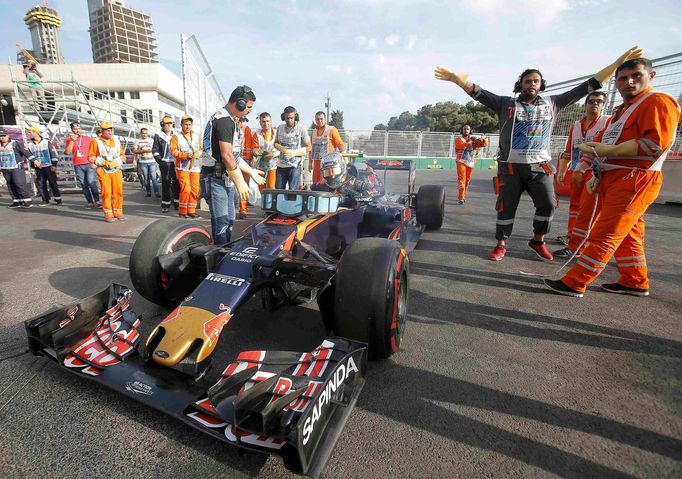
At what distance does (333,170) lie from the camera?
4.13 metres

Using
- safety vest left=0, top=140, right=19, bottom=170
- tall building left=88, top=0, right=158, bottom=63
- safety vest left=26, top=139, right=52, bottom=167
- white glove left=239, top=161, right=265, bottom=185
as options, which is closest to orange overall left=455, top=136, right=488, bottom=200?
white glove left=239, top=161, right=265, bottom=185

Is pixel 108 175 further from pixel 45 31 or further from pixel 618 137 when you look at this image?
pixel 45 31

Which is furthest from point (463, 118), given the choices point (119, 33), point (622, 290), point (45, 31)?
point (45, 31)

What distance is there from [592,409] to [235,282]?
209 cm

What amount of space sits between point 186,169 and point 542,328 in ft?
20.3

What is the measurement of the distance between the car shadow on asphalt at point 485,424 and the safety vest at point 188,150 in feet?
18.9

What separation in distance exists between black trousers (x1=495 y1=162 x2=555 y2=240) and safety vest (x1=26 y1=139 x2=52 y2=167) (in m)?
9.64

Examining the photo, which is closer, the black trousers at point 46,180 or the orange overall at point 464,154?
the orange overall at point 464,154

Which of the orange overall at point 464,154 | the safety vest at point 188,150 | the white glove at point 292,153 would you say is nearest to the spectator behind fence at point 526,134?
the white glove at point 292,153

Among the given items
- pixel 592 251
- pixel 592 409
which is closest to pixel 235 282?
pixel 592 409

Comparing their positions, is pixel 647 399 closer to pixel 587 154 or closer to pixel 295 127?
pixel 587 154

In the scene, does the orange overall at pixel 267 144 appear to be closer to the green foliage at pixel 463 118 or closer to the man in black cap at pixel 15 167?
the man in black cap at pixel 15 167

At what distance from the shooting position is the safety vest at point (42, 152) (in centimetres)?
827

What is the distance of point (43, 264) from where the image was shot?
4211 mm
